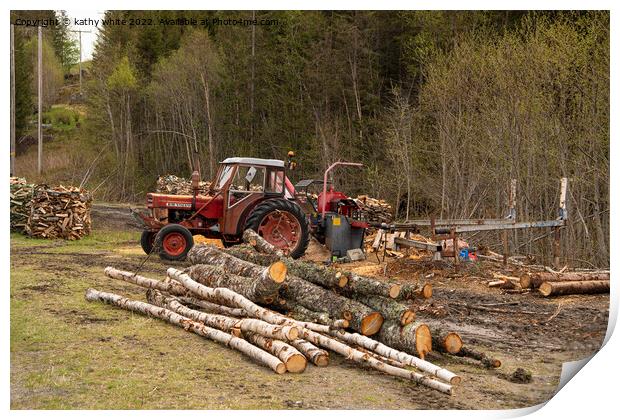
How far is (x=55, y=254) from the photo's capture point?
1162 centimetres

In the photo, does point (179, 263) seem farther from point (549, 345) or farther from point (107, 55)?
point (549, 345)

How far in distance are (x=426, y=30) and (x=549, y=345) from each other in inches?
204

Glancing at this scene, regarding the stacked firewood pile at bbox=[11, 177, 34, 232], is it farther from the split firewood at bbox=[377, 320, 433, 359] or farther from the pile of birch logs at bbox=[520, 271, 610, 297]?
the pile of birch logs at bbox=[520, 271, 610, 297]

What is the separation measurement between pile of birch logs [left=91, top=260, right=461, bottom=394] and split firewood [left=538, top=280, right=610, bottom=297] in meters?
3.12

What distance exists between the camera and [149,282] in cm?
862

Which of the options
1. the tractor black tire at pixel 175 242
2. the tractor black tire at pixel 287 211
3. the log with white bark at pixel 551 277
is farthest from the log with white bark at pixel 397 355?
the tractor black tire at pixel 175 242

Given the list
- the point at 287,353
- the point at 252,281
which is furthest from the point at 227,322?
the point at 287,353

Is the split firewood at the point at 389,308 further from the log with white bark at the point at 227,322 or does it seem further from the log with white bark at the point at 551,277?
the log with white bark at the point at 551,277

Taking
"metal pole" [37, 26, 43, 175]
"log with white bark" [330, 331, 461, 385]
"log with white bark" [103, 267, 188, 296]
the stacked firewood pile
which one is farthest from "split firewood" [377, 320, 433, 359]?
the stacked firewood pile

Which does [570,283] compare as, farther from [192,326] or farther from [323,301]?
[192,326]

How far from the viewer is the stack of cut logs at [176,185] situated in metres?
11.6

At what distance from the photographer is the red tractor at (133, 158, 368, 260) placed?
36.6 ft

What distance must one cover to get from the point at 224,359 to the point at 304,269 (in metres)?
1.57
